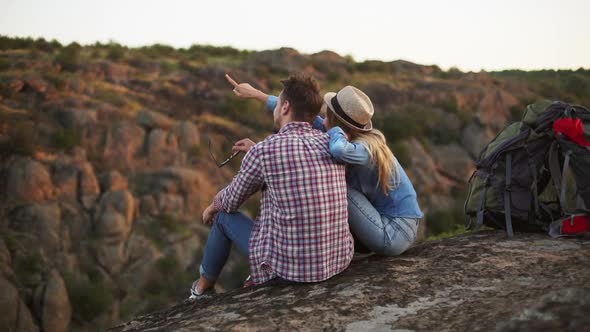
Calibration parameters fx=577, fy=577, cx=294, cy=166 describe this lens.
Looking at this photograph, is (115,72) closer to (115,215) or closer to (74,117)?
(74,117)

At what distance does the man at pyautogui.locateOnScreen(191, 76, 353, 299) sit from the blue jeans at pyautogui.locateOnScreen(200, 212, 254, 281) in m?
0.08

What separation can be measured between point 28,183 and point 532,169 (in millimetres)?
13117

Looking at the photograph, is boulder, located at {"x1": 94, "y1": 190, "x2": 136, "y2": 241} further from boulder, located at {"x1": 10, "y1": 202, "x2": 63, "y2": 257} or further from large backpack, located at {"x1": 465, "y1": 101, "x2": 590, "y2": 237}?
large backpack, located at {"x1": 465, "y1": 101, "x2": 590, "y2": 237}

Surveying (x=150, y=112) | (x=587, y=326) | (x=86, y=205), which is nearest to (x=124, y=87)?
(x=150, y=112)

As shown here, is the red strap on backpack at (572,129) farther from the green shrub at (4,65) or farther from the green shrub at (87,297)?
the green shrub at (4,65)

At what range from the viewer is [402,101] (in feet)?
69.7

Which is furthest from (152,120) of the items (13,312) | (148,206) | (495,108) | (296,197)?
(296,197)

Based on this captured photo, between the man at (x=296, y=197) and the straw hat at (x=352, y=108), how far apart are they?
16 centimetres

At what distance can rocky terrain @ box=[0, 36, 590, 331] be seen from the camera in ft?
44.6

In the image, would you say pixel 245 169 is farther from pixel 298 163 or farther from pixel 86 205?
pixel 86 205

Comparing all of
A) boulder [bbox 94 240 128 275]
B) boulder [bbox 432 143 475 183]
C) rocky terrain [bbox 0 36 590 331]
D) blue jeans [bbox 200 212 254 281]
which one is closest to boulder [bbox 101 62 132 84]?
rocky terrain [bbox 0 36 590 331]

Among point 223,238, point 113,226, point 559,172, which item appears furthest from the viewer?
point 113,226

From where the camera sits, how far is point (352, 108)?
3654 millimetres

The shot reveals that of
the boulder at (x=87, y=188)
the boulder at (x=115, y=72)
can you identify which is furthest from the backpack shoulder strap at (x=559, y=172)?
the boulder at (x=115, y=72)
